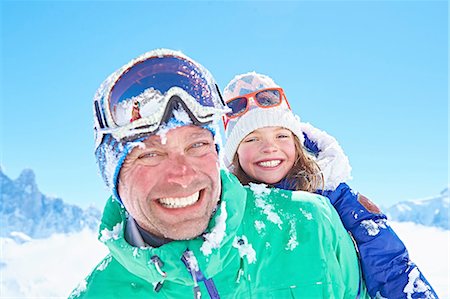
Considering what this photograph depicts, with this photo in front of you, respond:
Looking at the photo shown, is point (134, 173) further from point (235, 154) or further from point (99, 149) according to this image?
point (235, 154)

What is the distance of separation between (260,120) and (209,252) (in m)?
2.20

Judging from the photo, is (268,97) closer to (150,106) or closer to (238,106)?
(238,106)

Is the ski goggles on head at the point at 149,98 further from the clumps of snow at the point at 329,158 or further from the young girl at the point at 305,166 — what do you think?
the clumps of snow at the point at 329,158

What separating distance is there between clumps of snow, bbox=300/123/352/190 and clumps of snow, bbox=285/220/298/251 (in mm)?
1221

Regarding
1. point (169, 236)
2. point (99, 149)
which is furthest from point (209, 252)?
point (99, 149)

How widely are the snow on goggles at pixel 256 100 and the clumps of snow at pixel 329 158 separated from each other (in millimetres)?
412

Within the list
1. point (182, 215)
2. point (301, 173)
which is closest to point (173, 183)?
point (182, 215)

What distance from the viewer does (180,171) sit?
2.49m

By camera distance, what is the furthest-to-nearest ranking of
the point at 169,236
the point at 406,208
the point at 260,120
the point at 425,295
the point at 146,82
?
the point at 406,208, the point at 260,120, the point at 425,295, the point at 146,82, the point at 169,236

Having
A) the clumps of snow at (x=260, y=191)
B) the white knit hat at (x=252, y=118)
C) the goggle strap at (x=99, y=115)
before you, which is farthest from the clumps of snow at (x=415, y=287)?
the goggle strap at (x=99, y=115)

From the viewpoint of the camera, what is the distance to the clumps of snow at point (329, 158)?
4164 millimetres

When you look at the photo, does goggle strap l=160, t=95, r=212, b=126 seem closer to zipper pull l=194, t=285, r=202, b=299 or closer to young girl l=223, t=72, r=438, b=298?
zipper pull l=194, t=285, r=202, b=299

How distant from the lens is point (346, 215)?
12.1ft

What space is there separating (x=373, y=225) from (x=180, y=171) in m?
1.85
